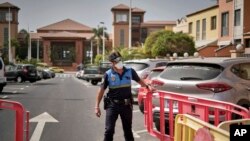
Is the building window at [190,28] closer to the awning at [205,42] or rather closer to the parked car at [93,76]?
the awning at [205,42]

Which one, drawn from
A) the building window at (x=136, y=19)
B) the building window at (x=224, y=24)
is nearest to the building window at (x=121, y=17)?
the building window at (x=136, y=19)

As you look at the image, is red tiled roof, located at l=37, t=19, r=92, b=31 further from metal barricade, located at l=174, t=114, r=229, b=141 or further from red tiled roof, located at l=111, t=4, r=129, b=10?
metal barricade, located at l=174, t=114, r=229, b=141

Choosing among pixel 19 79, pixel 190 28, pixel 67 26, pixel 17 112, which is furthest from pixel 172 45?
pixel 67 26

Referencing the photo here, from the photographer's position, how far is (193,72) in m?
9.48

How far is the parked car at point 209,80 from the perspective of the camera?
9.07m

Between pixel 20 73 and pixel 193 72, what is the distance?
107 feet

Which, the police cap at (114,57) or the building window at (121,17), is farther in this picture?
the building window at (121,17)

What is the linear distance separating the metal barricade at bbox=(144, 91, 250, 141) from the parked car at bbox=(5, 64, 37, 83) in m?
32.2

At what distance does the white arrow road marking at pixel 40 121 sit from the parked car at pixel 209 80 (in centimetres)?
251

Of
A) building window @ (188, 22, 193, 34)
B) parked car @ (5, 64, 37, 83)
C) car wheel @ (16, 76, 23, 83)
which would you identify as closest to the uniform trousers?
parked car @ (5, 64, 37, 83)

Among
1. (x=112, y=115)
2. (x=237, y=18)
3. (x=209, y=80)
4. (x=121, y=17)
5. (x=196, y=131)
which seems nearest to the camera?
(x=196, y=131)

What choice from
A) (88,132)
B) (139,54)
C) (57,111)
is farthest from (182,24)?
(88,132)

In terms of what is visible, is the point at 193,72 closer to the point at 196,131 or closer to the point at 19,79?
the point at 196,131

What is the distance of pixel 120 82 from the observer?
7.51m
